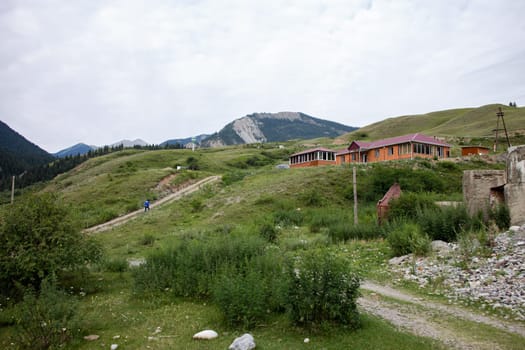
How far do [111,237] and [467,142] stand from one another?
2928 inches

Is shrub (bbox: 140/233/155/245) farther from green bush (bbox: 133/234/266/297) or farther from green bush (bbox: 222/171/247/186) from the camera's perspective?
green bush (bbox: 222/171/247/186)

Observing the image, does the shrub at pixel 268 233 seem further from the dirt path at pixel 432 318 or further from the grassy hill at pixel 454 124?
the grassy hill at pixel 454 124

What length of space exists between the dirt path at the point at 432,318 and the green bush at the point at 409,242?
3.07 meters

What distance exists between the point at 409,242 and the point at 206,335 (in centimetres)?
887

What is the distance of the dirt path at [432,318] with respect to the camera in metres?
6.18

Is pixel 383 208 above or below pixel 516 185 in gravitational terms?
below

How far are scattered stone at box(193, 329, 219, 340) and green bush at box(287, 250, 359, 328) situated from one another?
158cm

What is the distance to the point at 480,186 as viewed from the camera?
1463cm

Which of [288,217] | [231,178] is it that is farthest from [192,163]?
[288,217]

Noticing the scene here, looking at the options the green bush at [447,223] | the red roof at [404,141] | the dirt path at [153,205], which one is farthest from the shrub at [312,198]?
the red roof at [404,141]

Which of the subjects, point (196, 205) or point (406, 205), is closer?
point (406, 205)

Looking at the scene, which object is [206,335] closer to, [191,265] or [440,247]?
[191,265]

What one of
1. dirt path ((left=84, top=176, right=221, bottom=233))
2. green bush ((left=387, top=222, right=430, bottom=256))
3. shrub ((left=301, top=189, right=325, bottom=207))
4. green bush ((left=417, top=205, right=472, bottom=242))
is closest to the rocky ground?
green bush ((left=387, top=222, right=430, bottom=256))

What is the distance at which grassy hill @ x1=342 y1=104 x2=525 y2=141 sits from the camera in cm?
8566
